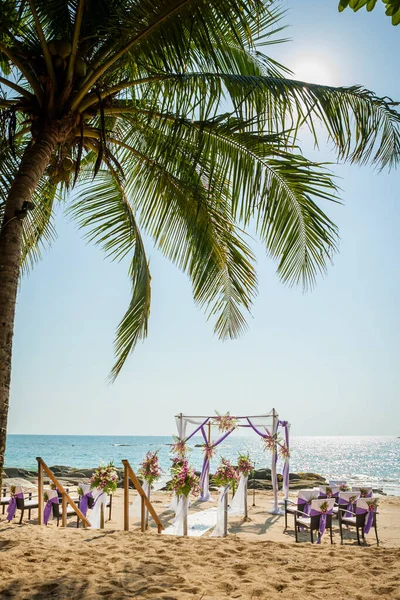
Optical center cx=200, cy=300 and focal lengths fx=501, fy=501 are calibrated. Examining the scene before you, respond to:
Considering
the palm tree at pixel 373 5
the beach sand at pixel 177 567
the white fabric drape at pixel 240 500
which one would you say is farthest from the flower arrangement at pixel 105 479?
the palm tree at pixel 373 5

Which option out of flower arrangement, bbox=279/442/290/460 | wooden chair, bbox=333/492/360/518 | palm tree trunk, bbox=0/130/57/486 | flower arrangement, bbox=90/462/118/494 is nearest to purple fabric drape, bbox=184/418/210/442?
flower arrangement, bbox=279/442/290/460

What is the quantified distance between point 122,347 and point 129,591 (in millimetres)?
3175

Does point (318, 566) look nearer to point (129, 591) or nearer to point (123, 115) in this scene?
point (129, 591)

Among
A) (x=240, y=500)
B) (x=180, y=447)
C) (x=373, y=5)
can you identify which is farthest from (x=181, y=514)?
(x=373, y=5)

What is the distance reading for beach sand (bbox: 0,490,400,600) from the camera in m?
3.38

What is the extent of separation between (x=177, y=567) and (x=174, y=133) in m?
3.49

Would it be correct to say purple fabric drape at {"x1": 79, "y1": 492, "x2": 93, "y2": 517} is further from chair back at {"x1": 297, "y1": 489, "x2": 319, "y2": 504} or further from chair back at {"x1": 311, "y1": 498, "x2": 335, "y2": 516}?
chair back at {"x1": 311, "y1": 498, "x2": 335, "y2": 516}

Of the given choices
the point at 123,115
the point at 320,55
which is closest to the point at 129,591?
the point at 123,115

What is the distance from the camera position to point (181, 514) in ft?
27.3

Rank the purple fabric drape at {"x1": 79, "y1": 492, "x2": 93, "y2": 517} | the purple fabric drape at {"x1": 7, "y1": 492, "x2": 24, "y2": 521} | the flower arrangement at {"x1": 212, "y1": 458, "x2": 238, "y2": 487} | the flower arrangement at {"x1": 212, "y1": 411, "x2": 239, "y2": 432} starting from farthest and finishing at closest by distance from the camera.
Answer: the flower arrangement at {"x1": 212, "y1": 411, "x2": 239, "y2": 432}
the purple fabric drape at {"x1": 7, "y1": 492, "x2": 24, "y2": 521}
the purple fabric drape at {"x1": 79, "y1": 492, "x2": 93, "y2": 517}
the flower arrangement at {"x1": 212, "y1": 458, "x2": 238, "y2": 487}

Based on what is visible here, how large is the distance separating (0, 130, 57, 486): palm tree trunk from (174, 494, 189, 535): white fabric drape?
16.4 feet

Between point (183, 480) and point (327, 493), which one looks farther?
point (327, 493)

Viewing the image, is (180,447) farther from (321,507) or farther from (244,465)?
(321,507)

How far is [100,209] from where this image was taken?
21.7 ft
